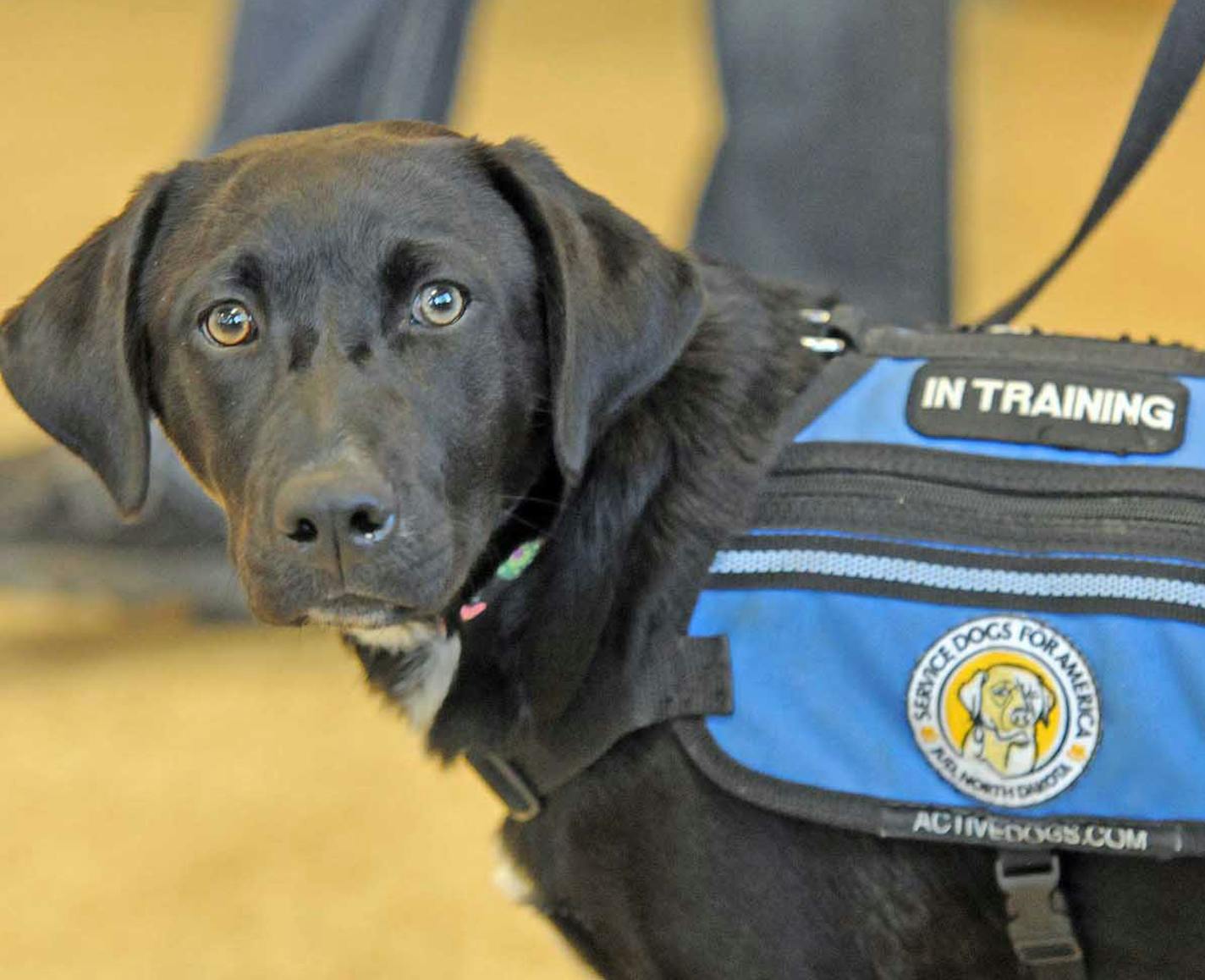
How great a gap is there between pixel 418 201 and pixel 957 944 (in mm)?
804

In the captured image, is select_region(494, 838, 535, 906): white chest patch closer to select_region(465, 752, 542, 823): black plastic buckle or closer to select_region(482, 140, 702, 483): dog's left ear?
select_region(465, 752, 542, 823): black plastic buckle

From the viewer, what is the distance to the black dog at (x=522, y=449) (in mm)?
1403

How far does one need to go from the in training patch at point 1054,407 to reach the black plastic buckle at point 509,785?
1.56 ft

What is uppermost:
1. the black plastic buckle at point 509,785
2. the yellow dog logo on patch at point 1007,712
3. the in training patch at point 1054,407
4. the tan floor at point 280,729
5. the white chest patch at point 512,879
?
the in training patch at point 1054,407

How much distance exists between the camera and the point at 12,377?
154 centimetres

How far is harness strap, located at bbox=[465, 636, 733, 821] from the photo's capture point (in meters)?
1.41

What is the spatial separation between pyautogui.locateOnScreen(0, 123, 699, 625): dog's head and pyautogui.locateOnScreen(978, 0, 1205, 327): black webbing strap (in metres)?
0.50

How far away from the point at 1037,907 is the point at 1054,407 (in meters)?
0.43

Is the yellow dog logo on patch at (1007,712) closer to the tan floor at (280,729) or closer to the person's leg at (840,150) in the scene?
the tan floor at (280,729)

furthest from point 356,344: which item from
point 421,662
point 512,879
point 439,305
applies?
point 512,879

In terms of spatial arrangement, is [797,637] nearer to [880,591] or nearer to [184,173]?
[880,591]

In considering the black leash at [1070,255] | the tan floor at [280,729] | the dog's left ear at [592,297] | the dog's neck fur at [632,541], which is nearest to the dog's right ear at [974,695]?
the black leash at [1070,255]

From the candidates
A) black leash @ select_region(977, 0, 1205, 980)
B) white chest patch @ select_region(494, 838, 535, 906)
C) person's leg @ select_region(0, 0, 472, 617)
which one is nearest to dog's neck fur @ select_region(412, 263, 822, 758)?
white chest patch @ select_region(494, 838, 535, 906)

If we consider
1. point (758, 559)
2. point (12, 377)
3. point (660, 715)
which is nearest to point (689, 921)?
point (660, 715)
